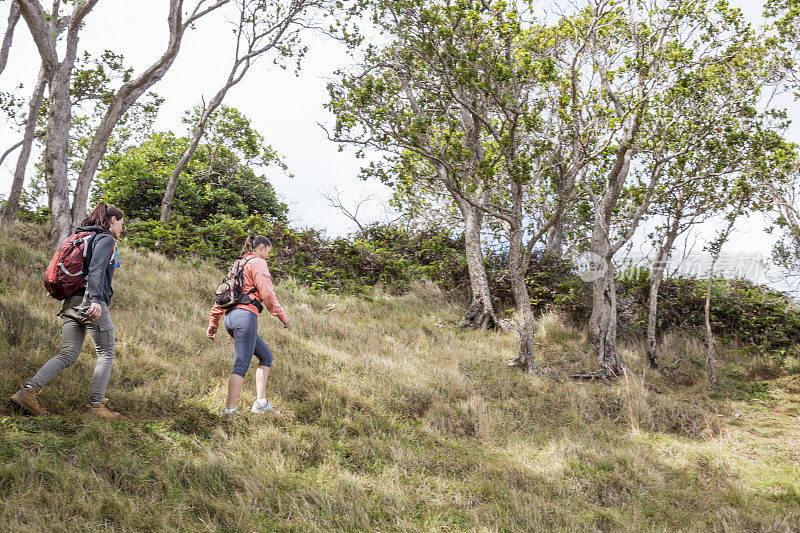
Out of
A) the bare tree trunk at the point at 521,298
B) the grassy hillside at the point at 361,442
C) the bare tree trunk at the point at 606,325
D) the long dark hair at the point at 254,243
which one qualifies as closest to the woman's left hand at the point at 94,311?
the grassy hillside at the point at 361,442

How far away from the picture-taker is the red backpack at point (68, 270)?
4328 millimetres

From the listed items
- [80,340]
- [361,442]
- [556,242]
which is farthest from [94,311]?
[556,242]

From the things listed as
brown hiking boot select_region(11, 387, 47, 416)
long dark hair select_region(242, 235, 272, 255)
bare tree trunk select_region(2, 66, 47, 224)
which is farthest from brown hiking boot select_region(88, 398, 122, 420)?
bare tree trunk select_region(2, 66, 47, 224)

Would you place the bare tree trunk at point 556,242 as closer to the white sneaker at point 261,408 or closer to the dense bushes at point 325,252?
the dense bushes at point 325,252

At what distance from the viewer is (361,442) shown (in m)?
4.68

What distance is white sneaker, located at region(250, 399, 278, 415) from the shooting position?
4.92 metres

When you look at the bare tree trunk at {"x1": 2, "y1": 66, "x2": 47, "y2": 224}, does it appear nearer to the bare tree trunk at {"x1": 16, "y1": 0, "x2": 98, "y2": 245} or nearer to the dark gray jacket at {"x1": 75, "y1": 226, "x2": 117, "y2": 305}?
the bare tree trunk at {"x1": 16, "y1": 0, "x2": 98, "y2": 245}

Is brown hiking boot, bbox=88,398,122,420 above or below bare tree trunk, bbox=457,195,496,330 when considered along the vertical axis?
below

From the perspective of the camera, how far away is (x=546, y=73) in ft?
23.7

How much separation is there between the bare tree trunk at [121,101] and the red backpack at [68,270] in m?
4.67

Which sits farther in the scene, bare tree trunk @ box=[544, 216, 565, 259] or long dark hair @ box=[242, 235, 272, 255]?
bare tree trunk @ box=[544, 216, 565, 259]

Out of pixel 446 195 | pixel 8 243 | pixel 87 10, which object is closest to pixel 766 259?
pixel 446 195

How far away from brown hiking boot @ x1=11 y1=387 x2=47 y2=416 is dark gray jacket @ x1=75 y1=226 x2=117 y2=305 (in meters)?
1.00

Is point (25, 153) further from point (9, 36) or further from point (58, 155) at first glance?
point (58, 155)
